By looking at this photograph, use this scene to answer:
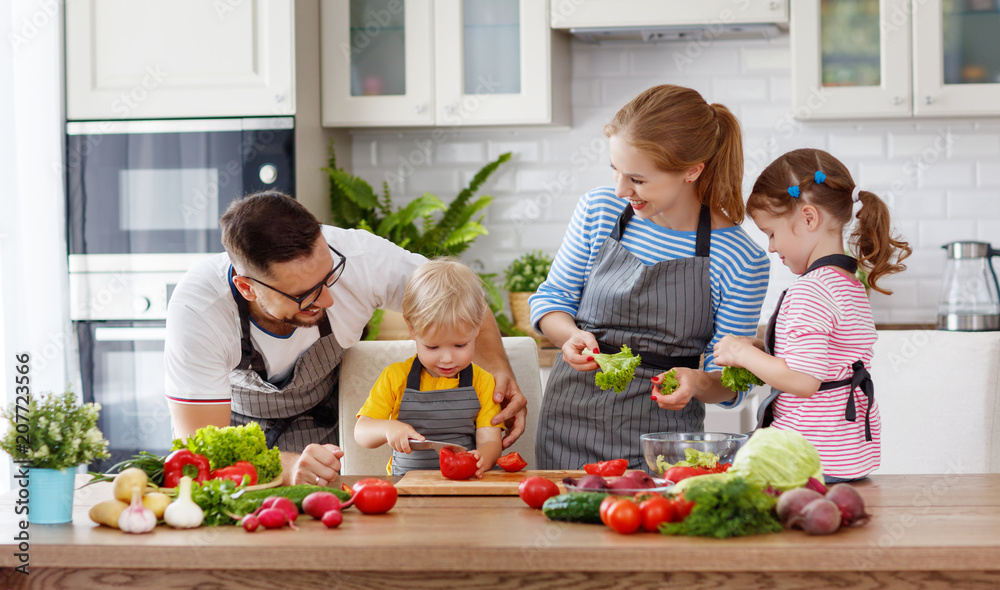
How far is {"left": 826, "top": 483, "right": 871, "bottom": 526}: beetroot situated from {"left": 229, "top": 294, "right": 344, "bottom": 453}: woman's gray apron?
1312mm

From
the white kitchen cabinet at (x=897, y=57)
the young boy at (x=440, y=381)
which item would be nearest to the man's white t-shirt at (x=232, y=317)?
the young boy at (x=440, y=381)

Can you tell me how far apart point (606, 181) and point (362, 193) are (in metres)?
1.05

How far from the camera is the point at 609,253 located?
2.06 m

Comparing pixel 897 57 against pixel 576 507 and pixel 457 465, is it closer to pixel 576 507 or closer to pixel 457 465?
pixel 457 465

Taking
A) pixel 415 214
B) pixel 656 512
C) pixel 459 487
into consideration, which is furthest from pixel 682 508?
pixel 415 214

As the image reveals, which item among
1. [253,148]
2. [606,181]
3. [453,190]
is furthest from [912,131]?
[253,148]

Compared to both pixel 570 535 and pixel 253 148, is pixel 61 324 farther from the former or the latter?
pixel 570 535

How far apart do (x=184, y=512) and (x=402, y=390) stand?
0.71 m

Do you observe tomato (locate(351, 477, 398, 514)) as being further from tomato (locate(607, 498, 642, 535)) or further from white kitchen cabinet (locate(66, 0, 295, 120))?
white kitchen cabinet (locate(66, 0, 295, 120))

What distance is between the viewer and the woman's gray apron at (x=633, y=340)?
1985mm

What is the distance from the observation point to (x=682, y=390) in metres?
1.81

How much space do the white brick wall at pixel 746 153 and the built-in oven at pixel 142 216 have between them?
78cm

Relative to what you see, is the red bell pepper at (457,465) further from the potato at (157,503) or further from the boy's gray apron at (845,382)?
the boy's gray apron at (845,382)

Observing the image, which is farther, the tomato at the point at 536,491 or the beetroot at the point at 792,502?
the tomato at the point at 536,491
